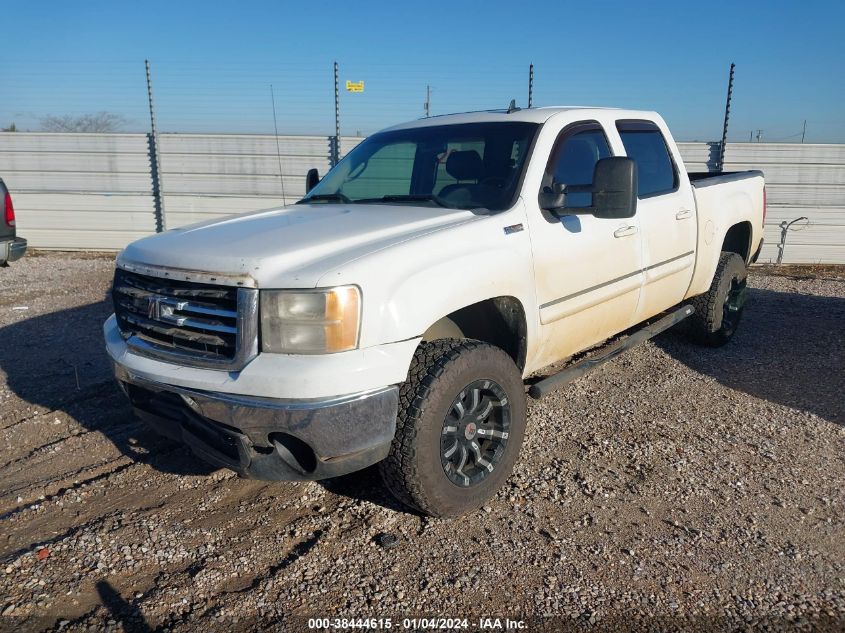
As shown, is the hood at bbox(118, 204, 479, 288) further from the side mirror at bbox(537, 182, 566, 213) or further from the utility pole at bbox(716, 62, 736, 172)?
the utility pole at bbox(716, 62, 736, 172)

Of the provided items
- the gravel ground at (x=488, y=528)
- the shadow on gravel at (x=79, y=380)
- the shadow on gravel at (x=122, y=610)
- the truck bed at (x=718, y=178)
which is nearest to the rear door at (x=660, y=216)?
the truck bed at (x=718, y=178)

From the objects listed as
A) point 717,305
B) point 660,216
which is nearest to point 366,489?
point 660,216

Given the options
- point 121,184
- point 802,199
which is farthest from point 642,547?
point 121,184

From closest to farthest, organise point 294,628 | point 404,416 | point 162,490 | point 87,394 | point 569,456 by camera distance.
Answer: point 294,628 < point 404,416 < point 162,490 < point 569,456 < point 87,394

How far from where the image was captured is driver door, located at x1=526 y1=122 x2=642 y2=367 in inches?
139

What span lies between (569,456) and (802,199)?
9302 millimetres

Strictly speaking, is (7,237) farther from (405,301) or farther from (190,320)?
(405,301)

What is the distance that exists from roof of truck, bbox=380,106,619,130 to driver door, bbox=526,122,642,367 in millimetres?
162

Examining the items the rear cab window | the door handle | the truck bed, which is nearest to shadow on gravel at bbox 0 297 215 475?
the door handle

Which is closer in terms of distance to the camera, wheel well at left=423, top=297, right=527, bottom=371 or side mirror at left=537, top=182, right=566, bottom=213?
wheel well at left=423, top=297, right=527, bottom=371

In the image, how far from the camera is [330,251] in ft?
9.35

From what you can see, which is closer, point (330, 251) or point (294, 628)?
point (294, 628)

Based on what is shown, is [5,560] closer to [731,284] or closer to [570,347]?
[570,347]

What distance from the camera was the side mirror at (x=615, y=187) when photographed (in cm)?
345
